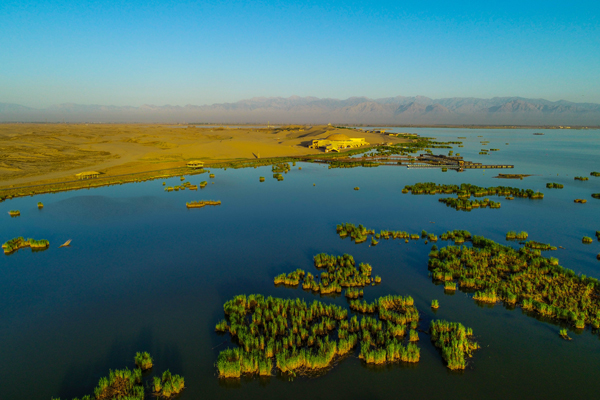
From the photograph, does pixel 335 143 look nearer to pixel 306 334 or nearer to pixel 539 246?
pixel 539 246

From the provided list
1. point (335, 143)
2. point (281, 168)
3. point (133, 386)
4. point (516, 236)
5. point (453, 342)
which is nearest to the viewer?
point (133, 386)

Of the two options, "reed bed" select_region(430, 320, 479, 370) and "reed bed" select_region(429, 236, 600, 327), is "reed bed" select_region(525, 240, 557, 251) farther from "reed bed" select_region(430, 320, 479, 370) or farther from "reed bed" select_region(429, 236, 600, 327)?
"reed bed" select_region(430, 320, 479, 370)

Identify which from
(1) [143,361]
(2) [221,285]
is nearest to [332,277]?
(2) [221,285]

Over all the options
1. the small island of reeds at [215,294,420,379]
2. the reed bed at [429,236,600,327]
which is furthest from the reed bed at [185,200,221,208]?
the reed bed at [429,236,600,327]

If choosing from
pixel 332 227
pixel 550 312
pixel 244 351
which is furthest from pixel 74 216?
pixel 550 312

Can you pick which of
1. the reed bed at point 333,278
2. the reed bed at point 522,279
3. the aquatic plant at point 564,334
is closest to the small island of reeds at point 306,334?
the reed bed at point 333,278

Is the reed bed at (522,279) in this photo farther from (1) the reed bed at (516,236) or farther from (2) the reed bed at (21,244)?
(2) the reed bed at (21,244)
